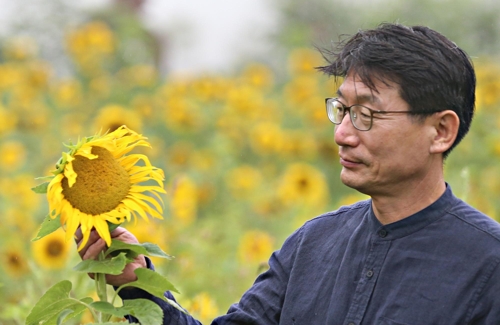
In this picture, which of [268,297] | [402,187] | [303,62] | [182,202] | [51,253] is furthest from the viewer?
[303,62]

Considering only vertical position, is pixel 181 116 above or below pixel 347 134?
above

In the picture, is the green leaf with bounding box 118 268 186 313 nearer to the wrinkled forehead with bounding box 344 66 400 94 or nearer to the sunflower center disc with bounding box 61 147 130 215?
the sunflower center disc with bounding box 61 147 130 215

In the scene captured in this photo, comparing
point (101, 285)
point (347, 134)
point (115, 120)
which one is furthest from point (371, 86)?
point (115, 120)

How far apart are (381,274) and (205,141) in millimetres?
5261

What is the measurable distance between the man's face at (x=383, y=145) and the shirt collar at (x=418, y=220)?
72 millimetres

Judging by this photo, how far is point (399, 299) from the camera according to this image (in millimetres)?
2145

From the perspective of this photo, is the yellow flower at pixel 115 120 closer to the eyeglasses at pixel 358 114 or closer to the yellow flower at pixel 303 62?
the yellow flower at pixel 303 62

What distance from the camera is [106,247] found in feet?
7.20

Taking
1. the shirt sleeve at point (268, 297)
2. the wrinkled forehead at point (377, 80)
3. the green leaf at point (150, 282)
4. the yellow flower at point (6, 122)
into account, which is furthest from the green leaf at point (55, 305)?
the yellow flower at point (6, 122)

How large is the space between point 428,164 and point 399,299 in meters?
0.34

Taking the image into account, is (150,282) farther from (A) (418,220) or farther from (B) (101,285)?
(A) (418,220)

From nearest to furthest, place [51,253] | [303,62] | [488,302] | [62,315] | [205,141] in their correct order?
[488,302], [62,315], [51,253], [205,141], [303,62]

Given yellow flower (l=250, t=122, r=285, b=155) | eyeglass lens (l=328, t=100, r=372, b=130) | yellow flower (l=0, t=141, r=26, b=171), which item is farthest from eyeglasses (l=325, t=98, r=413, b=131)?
yellow flower (l=250, t=122, r=285, b=155)

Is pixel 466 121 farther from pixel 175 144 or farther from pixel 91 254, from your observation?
pixel 175 144
